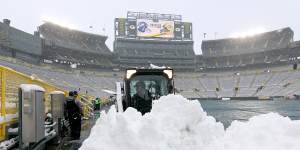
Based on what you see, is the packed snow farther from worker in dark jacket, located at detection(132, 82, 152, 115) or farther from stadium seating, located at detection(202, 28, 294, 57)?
stadium seating, located at detection(202, 28, 294, 57)

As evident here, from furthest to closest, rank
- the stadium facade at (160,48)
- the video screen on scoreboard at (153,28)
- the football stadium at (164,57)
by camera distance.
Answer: the video screen on scoreboard at (153,28) < the stadium facade at (160,48) < the football stadium at (164,57)

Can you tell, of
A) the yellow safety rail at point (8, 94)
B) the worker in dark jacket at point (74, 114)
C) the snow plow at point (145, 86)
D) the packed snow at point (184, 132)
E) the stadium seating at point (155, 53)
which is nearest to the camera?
the packed snow at point (184, 132)

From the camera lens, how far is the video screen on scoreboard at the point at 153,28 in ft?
255

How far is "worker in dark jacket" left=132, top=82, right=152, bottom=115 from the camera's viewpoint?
9398mm

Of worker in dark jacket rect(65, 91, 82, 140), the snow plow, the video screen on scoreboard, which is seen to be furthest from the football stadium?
the snow plow

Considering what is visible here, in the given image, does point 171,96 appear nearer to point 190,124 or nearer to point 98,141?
point 190,124

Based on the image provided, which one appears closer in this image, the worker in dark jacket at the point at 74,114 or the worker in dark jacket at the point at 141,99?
the worker in dark jacket at the point at 141,99

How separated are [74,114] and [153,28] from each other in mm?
68921

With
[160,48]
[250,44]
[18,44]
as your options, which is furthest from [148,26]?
[18,44]

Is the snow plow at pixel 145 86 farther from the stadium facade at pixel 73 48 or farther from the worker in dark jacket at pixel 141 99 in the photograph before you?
the stadium facade at pixel 73 48

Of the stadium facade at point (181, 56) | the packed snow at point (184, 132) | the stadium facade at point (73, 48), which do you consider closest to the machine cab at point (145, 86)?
the packed snow at point (184, 132)

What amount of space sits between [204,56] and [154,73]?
7673 cm

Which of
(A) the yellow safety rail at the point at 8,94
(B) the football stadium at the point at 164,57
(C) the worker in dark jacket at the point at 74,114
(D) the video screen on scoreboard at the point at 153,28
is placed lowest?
(C) the worker in dark jacket at the point at 74,114

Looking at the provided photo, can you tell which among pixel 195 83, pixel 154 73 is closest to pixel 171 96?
pixel 154 73
